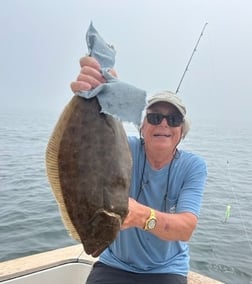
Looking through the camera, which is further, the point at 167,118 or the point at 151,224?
the point at 167,118

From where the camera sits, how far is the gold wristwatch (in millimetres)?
2289

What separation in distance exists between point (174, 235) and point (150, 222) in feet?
0.95

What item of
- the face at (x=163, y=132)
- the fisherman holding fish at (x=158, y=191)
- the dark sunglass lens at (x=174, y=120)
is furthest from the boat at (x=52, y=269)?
the dark sunglass lens at (x=174, y=120)

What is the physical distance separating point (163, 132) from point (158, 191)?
46cm

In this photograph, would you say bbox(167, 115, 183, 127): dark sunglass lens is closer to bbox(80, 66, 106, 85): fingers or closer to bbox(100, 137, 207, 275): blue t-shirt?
bbox(100, 137, 207, 275): blue t-shirt

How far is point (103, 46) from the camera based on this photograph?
5.90 feet

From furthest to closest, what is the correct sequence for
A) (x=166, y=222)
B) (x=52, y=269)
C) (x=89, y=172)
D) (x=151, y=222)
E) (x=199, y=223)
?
(x=199, y=223) < (x=52, y=269) < (x=166, y=222) < (x=151, y=222) < (x=89, y=172)

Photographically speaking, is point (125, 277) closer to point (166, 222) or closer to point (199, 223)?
point (166, 222)

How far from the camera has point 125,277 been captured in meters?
3.07

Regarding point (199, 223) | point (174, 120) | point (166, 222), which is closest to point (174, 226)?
point (166, 222)

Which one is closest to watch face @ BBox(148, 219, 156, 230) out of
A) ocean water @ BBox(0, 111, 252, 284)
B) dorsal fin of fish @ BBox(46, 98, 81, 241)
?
dorsal fin of fish @ BBox(46, 98, 81, 241)

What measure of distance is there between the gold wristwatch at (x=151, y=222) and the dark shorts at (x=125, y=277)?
0.80 m

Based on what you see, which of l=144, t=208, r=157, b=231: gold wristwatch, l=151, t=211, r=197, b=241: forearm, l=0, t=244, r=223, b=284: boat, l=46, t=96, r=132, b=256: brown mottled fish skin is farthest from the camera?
l=0, t=244, r=223, b=284: boat

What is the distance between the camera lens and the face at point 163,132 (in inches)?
113
